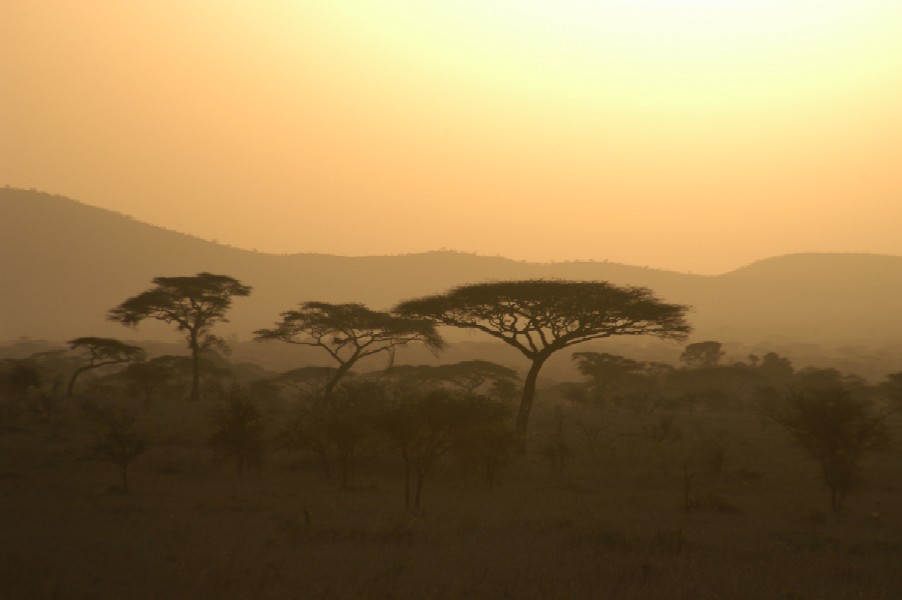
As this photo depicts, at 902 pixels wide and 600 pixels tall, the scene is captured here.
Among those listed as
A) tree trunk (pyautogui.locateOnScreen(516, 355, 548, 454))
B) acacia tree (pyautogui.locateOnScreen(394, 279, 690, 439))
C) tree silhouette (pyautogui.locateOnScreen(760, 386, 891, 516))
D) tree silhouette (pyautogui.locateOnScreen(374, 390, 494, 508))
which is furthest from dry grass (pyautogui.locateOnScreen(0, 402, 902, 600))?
acacia tree (pyautogui.locateOnScreen(394, 279, 690, 439))

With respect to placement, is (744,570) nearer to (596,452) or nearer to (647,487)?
(647,487)

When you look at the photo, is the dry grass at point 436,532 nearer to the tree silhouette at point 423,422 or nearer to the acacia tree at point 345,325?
the tree silhouette at point 423,422

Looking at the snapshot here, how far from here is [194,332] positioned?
4656cm

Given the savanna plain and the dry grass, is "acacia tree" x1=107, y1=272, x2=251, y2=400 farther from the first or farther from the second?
the dry grass

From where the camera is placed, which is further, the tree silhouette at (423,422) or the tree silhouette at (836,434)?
the tree silhouette at (836,434)

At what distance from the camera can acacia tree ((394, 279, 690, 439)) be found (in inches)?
1353

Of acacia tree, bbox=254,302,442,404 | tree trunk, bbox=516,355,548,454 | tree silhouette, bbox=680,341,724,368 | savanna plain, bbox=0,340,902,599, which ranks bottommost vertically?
savanna plain, bbox=0,340,902,599

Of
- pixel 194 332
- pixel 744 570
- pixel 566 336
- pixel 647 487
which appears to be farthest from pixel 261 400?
pixel 744 570

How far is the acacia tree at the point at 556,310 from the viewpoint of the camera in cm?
3438

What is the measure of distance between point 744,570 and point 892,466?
2121cm

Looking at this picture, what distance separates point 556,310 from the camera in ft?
114

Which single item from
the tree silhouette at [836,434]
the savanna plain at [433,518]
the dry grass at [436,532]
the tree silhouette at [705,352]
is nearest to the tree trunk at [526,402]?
the savanna plain at [433,518]

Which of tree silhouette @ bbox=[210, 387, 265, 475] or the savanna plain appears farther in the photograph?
tree silhouette @ bbox=[210, 387, 265, 475]

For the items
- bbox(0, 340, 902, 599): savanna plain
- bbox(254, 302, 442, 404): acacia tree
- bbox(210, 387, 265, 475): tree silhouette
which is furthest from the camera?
bbox(254, 302, 442, 404): acacia tree
